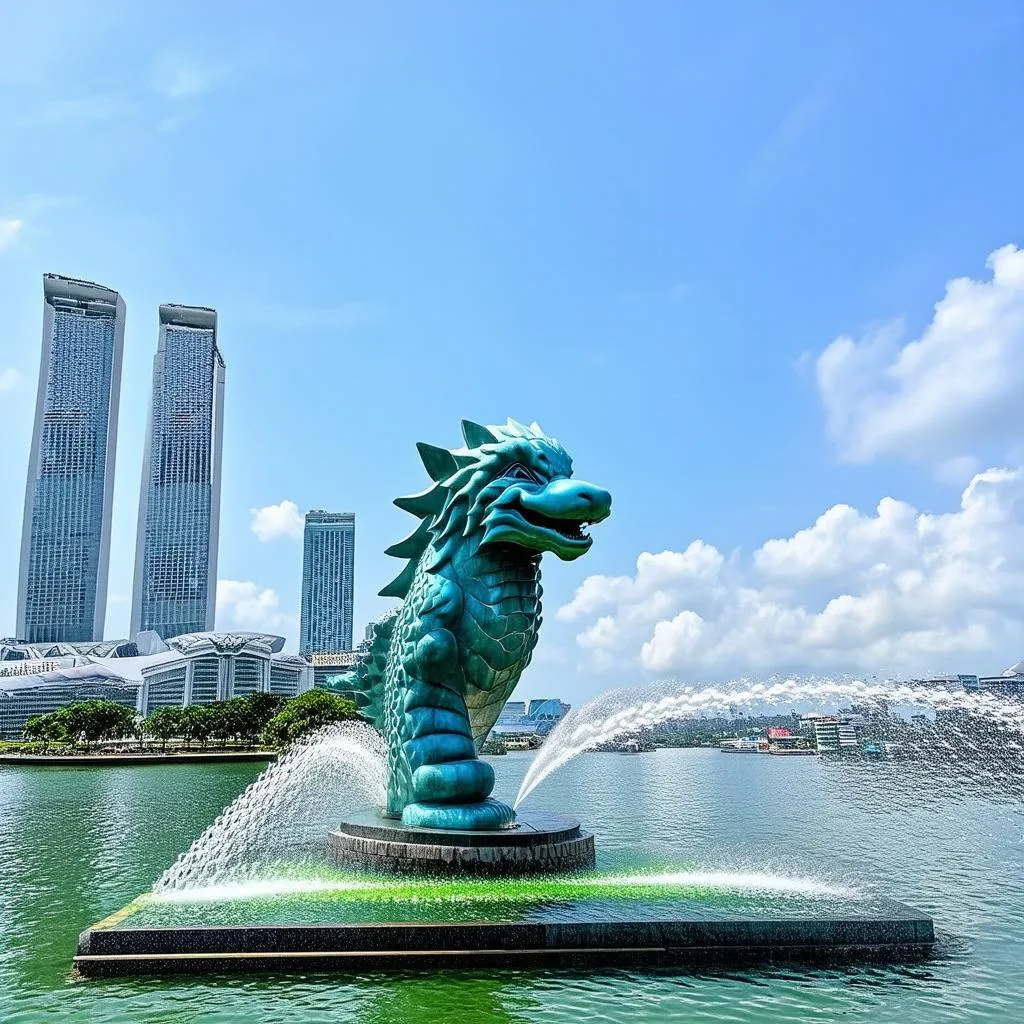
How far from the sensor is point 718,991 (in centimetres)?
751

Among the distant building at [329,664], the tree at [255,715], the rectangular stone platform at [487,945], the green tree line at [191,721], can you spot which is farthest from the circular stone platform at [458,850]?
the distant building at [329,664]

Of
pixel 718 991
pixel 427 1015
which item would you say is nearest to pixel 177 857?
pixel 427 1015

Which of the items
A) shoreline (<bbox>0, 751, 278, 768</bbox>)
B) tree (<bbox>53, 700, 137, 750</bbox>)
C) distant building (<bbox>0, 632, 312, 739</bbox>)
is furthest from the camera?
distant building (<bbox>0, 632, 312, 739</bbox>)

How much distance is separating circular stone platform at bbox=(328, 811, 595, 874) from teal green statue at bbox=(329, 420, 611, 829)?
17.1 inches

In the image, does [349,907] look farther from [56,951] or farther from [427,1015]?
[56,951]

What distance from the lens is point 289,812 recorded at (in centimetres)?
1962

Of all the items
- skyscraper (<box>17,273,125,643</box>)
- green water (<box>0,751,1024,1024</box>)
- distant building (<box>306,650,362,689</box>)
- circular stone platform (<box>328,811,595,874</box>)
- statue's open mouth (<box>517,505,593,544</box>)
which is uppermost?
skyscraper (<box>17,273,125,643</box>)

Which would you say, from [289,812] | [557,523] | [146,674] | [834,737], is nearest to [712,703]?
[557,523]

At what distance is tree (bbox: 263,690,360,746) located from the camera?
44.6m

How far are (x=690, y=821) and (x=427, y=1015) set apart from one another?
13.5 m

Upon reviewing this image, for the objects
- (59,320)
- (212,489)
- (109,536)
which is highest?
(59,320)

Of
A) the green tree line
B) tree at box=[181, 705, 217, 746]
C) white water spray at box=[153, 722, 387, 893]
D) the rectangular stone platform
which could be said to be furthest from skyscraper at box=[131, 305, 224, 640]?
the rectangular stone platform

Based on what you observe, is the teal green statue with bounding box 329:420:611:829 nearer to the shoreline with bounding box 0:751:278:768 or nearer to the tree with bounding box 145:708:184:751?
the shoreline with bounding box 0:751:278:768

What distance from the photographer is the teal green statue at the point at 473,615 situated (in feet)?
37.9
